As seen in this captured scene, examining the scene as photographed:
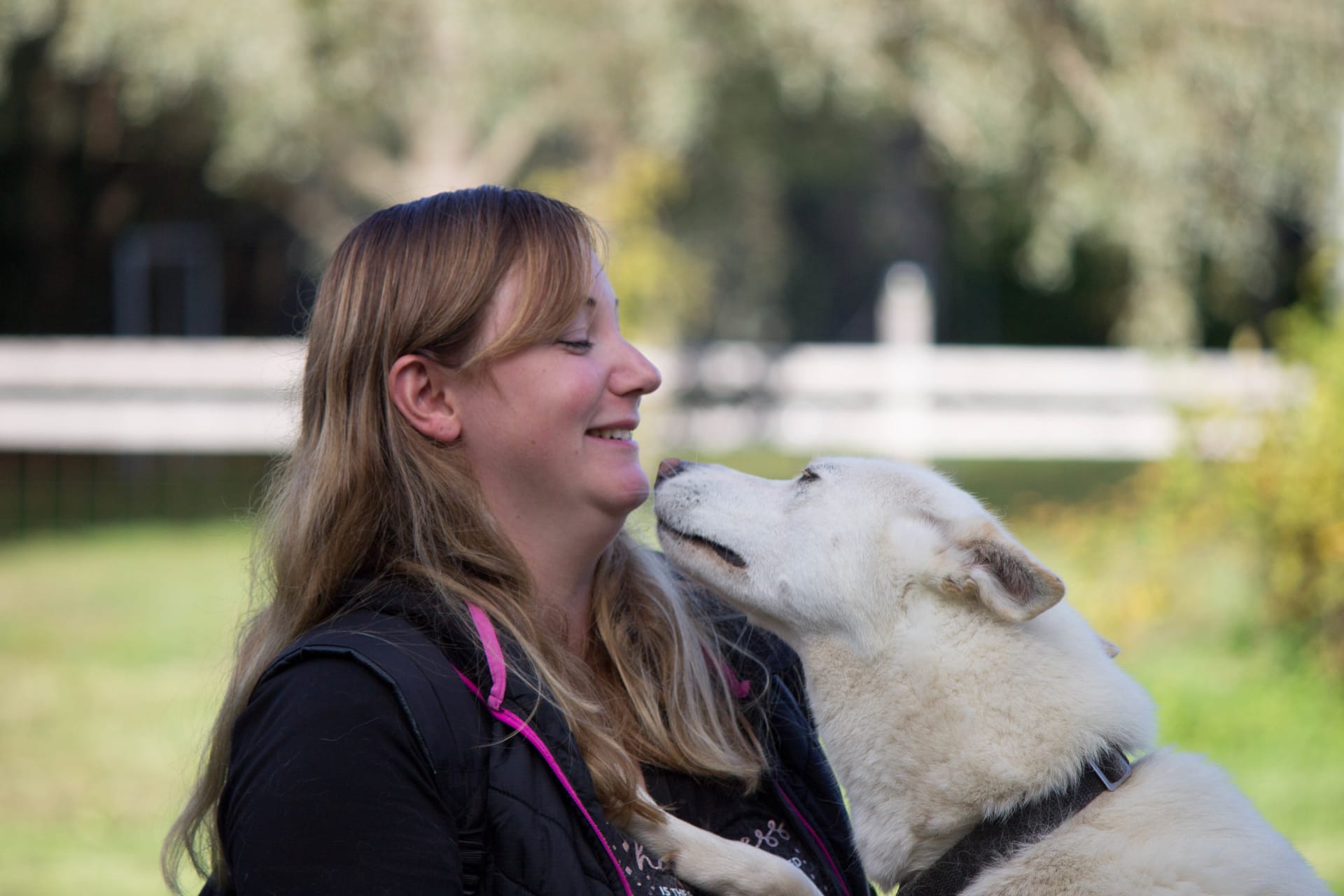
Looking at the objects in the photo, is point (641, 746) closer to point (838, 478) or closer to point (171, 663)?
point (838, 478)

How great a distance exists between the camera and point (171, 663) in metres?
7.01

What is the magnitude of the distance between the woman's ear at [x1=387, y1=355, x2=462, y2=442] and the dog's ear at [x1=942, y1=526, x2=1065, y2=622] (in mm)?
945

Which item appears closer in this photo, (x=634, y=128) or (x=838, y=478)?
(x=838, y=478)

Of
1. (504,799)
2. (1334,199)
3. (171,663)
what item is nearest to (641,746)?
(504,799)

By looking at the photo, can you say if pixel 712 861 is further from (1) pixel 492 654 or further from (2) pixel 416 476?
(2) pixel 416 476

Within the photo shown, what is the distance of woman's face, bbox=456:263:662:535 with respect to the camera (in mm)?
1955

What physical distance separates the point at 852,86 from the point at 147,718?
8020mm

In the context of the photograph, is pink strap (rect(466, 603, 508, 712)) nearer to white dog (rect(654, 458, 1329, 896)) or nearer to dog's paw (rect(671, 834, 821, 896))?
dog's paw (rect(671, 834, 821, 896))

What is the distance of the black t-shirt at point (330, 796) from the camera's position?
1.52 m

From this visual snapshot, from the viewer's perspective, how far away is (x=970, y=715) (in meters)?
2.10

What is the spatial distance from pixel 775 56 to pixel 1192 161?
387 cm

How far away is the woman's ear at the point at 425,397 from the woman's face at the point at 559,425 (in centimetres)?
2

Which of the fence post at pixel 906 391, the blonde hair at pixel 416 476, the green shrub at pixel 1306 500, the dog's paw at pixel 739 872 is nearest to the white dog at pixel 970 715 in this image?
the dog's paw at pixel 739 872

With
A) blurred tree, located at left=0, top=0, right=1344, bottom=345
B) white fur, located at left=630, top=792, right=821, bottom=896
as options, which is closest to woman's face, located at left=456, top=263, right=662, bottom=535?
white fur, located at left=630, top=792, right=821, bottom=896
